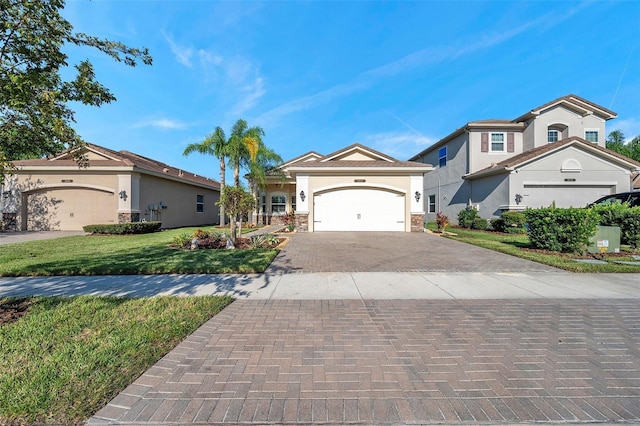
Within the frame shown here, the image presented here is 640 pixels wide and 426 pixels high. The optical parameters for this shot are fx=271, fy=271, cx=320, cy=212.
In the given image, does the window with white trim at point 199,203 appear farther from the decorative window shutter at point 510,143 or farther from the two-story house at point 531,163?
the decorative window shutter at point 510,143

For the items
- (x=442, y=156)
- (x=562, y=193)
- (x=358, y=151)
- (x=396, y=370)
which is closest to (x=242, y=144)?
(x=358, y=151)

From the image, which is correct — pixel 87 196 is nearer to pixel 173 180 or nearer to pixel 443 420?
pixel 173 180

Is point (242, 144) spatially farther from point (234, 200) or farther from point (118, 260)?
point (118, 260)

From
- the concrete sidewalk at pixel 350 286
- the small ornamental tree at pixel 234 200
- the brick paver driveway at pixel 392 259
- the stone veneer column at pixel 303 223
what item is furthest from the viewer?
the stone veneer column at pixel 303 223

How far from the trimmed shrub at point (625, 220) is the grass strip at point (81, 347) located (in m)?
12.9

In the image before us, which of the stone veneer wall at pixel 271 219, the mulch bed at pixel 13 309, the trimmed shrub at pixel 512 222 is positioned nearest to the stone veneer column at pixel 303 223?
the stone veneer wall at pixel 271 219

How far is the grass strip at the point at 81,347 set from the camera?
224 cm

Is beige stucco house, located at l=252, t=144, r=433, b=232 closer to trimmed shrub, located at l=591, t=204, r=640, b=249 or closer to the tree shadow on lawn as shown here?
trimmed shrub, located at l=591, t=204, r=640, b=249

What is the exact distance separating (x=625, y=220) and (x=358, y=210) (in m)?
10.8

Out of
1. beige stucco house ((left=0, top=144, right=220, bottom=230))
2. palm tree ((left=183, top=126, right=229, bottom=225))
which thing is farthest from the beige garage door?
palm tree ((left=183, top=126, right=229, bottom=225))

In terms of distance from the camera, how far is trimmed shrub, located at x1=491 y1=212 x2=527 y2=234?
605 inches

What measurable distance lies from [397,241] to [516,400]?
10.0 metres

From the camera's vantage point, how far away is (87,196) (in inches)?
648

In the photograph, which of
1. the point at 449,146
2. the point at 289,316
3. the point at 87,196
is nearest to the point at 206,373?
the point at 289,316
